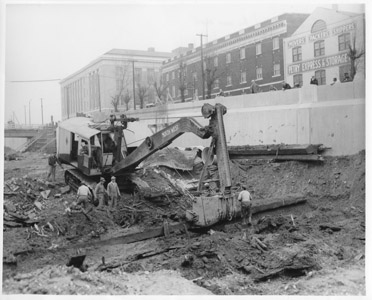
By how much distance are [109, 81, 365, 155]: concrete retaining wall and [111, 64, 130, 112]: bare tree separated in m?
2.35

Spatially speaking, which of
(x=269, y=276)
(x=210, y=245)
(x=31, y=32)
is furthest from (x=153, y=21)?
(x=269, y=276)

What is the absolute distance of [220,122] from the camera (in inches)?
325

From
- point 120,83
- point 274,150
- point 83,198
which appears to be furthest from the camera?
point 120,83

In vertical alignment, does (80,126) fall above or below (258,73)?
below

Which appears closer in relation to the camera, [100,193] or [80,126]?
[100,193]

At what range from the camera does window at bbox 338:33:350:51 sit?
8709 mm

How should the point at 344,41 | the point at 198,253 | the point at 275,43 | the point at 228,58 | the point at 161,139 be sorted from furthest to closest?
the point at 228,58 < the point at 275,43 < the point at 161,139 < the point at 344,41 < the point at 198,253

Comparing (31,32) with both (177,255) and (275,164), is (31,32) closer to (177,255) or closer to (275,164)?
(177,255)

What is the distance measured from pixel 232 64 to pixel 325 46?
6211 millimetres

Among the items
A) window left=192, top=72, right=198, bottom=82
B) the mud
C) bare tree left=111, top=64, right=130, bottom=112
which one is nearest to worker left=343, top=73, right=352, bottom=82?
the mud

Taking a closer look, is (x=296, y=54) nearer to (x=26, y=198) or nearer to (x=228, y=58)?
(x=228, y=58)

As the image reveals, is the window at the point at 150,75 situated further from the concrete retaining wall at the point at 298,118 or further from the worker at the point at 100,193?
the worker at the point at 100,193

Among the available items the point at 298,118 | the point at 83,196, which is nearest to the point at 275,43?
the point at 298,118

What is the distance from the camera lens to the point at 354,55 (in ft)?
27.3
